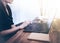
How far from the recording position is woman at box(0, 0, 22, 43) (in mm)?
836

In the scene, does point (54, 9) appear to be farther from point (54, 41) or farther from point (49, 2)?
point (54, 41)

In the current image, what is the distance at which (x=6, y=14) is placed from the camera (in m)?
0.85

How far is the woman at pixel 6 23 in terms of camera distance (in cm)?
84

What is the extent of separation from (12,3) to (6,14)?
0.10m

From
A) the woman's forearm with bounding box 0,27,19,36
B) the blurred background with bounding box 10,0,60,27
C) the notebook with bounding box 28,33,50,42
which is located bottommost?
the notebook with bounding box 28,33,50,42

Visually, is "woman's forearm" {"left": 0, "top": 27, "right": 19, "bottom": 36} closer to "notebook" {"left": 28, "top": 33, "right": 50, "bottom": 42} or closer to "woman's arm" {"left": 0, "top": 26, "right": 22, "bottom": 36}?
"woman's arm" {"left": 0, "top": 26, "right": 22, "bottom": 36}

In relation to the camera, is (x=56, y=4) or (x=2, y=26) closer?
(x=2, y=26)

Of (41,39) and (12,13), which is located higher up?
(12,13)

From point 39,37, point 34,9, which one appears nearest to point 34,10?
point 34,9

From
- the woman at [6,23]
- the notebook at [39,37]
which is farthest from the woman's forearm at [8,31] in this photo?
the notebook at [39,37]

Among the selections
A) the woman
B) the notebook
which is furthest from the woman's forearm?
the notebook

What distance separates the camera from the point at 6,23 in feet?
2.77

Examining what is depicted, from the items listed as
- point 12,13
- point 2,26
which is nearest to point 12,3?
point 12,13

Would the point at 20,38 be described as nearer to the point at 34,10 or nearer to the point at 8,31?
the point at 8,31
